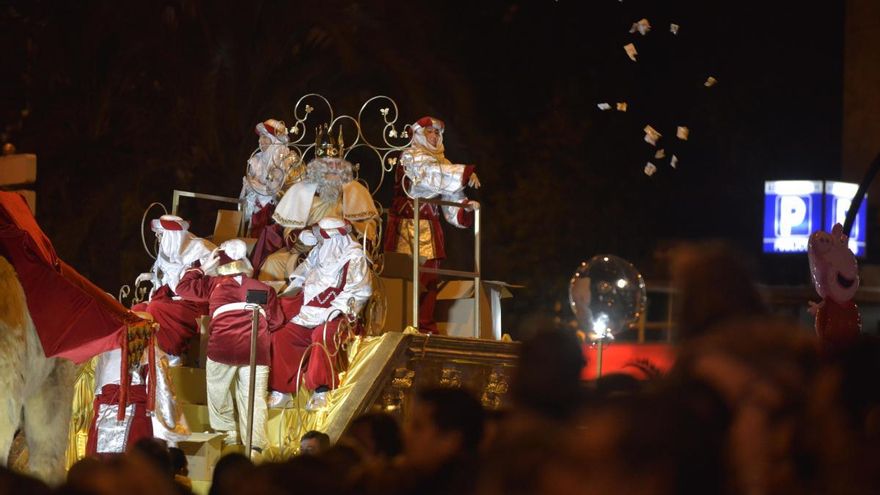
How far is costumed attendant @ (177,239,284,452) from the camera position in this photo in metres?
11.7

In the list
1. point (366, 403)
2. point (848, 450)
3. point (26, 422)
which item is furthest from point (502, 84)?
point (848, 450)

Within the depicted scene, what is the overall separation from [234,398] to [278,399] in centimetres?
42

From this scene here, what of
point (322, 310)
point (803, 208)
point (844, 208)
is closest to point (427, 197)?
point (322, 310)

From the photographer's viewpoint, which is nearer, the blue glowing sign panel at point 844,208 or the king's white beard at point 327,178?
the king's white beard at point 327,178

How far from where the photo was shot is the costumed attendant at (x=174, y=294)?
39.9 ft

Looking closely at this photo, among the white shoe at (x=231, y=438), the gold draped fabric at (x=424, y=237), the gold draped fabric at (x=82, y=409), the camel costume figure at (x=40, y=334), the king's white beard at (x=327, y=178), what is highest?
the king's white beard at (x=327, y=178)

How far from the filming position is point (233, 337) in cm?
1173

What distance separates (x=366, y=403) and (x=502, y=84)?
41.5 ft

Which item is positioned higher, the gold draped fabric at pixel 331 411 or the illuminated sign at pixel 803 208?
the illuminated sign at pixel 803 208

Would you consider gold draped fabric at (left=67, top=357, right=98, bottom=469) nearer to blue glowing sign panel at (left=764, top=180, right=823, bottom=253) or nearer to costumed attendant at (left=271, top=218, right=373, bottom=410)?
costumed attendant at (left=271, top=218, right=373, bottom=410)

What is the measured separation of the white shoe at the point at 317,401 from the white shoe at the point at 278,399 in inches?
9.3

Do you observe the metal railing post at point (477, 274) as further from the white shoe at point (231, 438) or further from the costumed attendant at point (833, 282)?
the costumed attendant at point (833, 282)

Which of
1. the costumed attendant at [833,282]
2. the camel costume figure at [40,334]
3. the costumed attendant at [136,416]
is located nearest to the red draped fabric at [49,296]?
the camel costume figure at [40,334]

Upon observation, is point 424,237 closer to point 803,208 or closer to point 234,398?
point 234,398
